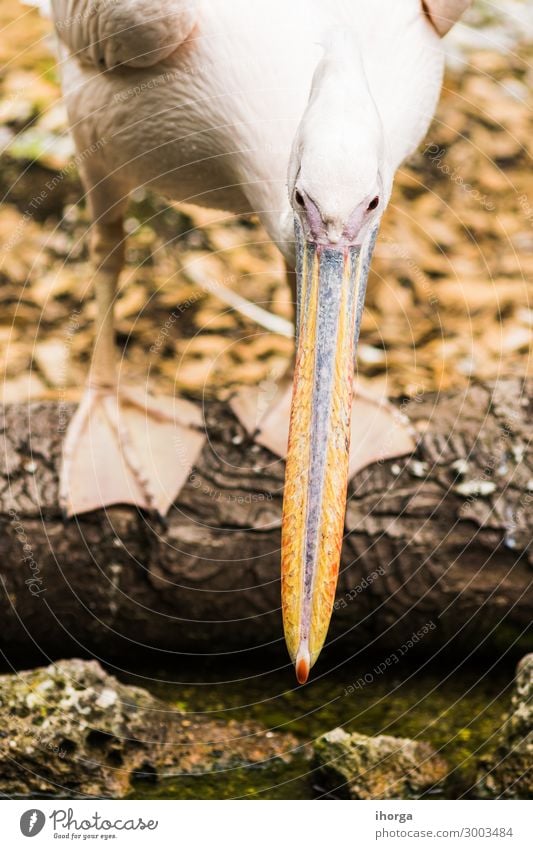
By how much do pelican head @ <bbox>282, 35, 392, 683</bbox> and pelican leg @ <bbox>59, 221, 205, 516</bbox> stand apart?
0.75m

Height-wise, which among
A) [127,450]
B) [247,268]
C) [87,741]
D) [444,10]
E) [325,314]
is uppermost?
[247,268]

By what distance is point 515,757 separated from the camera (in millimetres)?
2070

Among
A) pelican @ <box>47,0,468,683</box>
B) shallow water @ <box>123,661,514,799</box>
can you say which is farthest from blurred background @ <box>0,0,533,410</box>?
shallow water @ <box>123,661,514,799</box>

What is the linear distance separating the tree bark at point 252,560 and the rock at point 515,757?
36 centimetres

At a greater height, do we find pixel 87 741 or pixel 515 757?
pixel 87 741

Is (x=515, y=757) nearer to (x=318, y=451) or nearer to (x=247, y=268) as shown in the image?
(x=318, y=451)

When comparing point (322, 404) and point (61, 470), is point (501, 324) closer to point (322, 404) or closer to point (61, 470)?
point (61, 470)

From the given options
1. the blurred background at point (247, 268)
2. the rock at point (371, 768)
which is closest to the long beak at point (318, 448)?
the rock at point (371, 768)

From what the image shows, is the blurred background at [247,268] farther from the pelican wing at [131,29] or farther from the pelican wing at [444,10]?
the pelican wing at [444,10]

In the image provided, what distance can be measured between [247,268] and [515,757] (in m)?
2.21

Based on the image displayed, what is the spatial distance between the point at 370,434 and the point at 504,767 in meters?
0.85

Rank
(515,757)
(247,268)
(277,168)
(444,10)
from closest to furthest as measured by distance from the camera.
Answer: (515,757) < (277,168) < (444,10) < (247,268)

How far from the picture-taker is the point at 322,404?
1.81 meters

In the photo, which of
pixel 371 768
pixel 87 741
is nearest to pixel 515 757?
pixel 371 768
